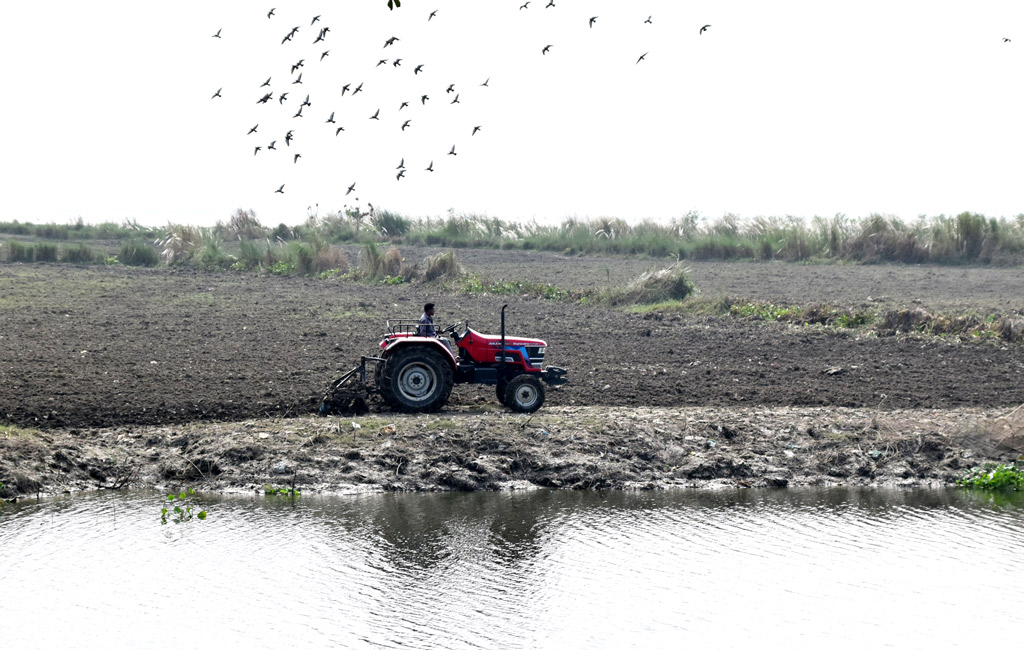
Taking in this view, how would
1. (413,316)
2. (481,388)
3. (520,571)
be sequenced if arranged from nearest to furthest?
(520,571)
(481,388)
(413,316)

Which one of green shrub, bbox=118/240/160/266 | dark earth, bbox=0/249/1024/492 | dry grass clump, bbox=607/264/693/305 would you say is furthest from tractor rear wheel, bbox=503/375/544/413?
green shrub, bbox=118/240/160/266

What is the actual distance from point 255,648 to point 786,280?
25.9m

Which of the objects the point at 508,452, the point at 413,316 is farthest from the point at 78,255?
the point at 508,452

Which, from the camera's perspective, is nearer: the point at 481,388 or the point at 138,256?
the point at 481,388

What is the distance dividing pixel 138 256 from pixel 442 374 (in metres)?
27.1

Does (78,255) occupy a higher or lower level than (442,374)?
higher

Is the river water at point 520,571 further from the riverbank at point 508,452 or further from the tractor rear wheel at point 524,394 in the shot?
the tractor rear wheel at point 524,394

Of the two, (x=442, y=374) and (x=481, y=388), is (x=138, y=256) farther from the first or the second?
(x=442, y=374)

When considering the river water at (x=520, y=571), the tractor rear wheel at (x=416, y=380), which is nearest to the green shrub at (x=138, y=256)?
the tractor rear wheel at (x=416, y=380)

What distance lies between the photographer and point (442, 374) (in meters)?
14.5

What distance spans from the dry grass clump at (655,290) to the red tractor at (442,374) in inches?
493

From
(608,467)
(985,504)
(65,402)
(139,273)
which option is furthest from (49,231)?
(985,504)

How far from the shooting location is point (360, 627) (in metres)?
8.88

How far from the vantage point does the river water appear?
882 cm
